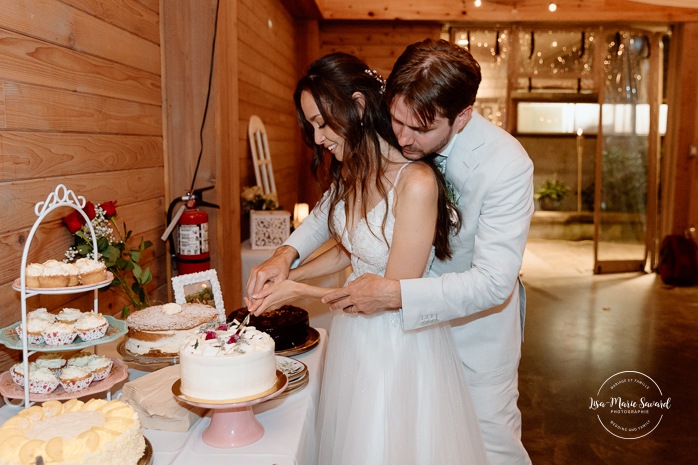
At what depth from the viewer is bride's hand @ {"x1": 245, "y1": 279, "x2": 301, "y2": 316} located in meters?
1.81

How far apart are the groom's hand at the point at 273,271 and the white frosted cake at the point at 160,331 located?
0.16 metres

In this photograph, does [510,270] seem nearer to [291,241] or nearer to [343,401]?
[343,401]

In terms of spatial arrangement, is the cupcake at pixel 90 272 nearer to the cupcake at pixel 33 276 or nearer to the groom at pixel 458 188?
the cupcake at pixel 33 276

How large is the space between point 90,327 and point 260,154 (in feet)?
10.9

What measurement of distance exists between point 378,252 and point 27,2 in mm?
1171

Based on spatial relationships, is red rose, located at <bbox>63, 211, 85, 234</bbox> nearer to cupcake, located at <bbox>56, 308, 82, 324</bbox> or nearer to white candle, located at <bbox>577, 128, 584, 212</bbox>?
cupcake, located at <bbox>56, 308, 82, 324</bbox>

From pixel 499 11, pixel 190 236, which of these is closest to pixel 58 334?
pixel 190 236

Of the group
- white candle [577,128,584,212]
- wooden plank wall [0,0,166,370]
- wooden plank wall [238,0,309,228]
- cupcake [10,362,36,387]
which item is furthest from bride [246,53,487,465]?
white candle [577,128,584,212]

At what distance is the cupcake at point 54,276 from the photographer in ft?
4.90

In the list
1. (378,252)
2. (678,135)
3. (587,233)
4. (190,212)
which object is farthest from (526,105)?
(378,252)

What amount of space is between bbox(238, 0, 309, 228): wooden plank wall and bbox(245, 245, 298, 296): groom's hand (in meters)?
2.32

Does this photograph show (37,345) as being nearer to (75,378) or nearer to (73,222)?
(75,378)

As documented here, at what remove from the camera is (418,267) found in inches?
71.4

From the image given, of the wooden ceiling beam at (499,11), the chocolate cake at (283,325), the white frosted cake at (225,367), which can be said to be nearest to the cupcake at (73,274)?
the white frosted cake at (225,367)
